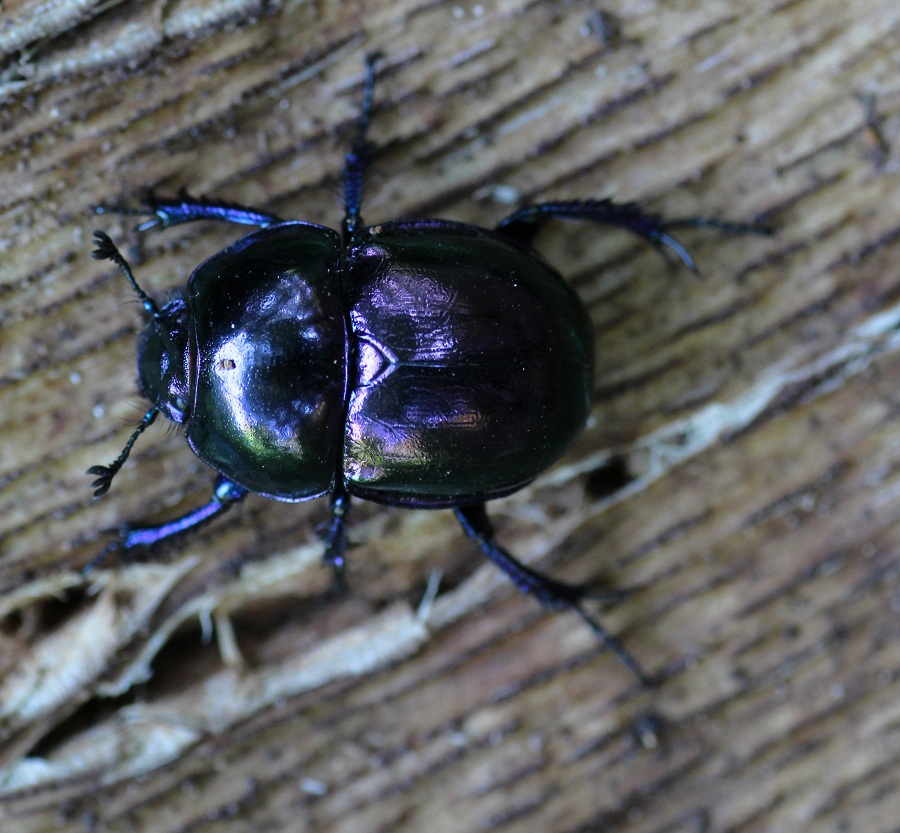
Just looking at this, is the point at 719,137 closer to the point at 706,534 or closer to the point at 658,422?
the point at 658,422

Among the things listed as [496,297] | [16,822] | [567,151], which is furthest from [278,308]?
[16,822]

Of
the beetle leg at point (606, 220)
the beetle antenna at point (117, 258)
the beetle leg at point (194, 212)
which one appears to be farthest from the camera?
the beetle leg at point (606, 220)

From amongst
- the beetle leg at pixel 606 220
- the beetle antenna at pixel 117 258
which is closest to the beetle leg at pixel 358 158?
the beetle leg at pixel 606 220

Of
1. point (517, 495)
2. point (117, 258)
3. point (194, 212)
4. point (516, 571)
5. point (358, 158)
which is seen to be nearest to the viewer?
point (117, 258)

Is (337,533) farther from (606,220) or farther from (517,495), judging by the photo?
(606,220)

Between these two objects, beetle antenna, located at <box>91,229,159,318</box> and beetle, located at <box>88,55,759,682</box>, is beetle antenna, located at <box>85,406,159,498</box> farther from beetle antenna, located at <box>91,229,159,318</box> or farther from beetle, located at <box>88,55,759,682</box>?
beetle antenna, located at <box>91,229,159,318</box>

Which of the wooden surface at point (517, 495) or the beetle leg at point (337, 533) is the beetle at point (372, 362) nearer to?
the beetle leg at point (337, 533)

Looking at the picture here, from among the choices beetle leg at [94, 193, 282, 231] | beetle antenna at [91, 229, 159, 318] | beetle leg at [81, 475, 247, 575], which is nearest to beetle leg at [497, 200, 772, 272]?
beetle leg at [94, 193, 282, 231]

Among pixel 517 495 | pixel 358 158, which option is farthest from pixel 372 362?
pixel 517 495
